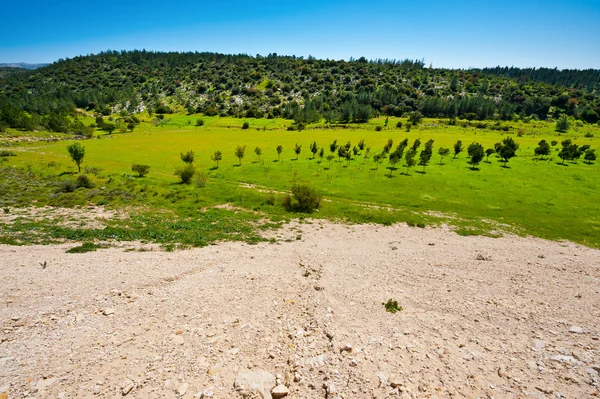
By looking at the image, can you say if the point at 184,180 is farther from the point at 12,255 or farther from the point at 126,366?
the point at 126,366

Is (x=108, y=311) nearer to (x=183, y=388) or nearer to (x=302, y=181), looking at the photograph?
(x=183, y=388)

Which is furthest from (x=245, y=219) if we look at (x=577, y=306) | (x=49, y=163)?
(x=49, y=163)

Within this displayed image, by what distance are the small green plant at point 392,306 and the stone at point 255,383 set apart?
8038 mm

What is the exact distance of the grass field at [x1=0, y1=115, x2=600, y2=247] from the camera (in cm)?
3425

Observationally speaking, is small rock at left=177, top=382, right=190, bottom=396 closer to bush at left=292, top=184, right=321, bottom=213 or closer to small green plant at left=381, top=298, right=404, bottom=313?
small green plant at left=381, top=298, right=404, bottom=313

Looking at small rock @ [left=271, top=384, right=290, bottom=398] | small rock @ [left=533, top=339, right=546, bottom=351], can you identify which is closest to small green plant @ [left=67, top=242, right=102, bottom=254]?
small rock @ [left=271, top=384, right=290, bottom=398]

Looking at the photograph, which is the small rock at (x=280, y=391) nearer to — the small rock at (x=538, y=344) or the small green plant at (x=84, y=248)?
the small rock at (x=538, y=344)

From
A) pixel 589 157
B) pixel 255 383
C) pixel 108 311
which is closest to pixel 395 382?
pixel 255 383

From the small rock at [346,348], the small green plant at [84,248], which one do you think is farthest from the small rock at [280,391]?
the small green plant at [84,248]

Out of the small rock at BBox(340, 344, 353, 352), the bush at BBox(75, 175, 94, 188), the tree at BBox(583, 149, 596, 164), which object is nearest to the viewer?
the small rock at BBox(340, 344, 353, 352)

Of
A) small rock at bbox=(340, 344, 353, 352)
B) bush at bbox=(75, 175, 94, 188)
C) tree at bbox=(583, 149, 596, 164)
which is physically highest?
tree at bbox=(583, 149, 596, 164)

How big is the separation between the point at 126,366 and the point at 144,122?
581ft

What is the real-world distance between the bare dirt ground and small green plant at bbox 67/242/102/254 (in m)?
1.14

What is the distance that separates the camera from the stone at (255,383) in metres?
10.6
